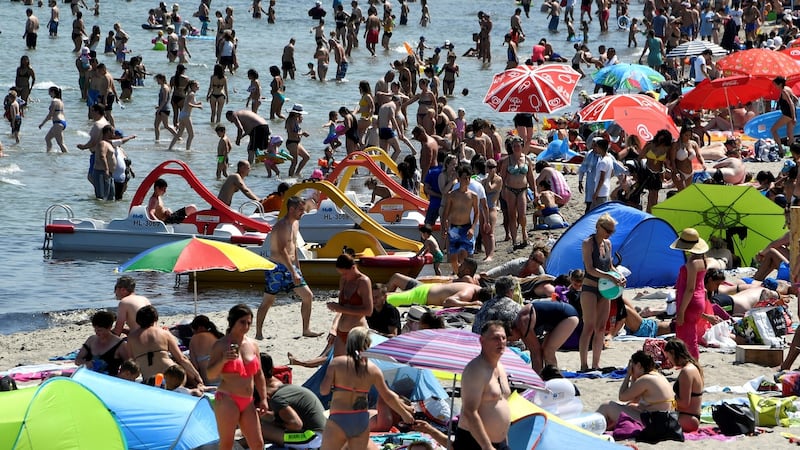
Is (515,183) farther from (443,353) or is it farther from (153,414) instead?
(153,414)

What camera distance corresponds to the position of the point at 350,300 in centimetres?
921

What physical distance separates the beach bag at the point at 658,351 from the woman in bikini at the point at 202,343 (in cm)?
308

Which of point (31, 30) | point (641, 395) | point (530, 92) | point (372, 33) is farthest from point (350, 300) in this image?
point (372, 33)

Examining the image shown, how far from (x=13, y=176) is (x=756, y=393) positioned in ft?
52.2

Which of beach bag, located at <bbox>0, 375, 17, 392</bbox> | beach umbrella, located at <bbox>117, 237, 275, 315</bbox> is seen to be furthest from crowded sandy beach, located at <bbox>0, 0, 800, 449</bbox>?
beach bag, located at <bbox>0, 375, 17, 392</bbox>

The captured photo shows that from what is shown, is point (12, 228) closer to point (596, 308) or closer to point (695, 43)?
point (596, 308)

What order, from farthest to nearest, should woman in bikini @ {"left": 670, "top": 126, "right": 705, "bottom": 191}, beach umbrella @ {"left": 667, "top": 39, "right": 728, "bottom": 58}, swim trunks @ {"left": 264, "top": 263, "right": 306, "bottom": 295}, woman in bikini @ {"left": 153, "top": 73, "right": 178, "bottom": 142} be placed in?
beach umbrella @ {"left": 667, "top": 39, "right": 728, "bottom": 58}, woman in bikini @ {"left": 153, "top": 73, "right": 178, "bottom": 142}, woman in bikini @ {"left": 670, "top": 126, "right": 705, "bottom": 191}, swim trunks @ {"left": 264, "top": 263, "right": 306, "bottom": 295}

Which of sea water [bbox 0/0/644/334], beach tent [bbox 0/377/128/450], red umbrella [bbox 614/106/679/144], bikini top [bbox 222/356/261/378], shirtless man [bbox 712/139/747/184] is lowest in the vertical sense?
sea water [bbox 0/0/644/334]

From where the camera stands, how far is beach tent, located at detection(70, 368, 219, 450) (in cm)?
710

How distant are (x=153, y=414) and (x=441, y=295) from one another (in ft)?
15.6

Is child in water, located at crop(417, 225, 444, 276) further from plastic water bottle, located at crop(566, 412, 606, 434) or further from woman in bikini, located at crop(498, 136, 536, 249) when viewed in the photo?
plastic water bottle, located at crop(566, 412, 606, 434)

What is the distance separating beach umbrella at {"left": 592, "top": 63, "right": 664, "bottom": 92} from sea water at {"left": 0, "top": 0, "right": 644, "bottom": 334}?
458 centimetres

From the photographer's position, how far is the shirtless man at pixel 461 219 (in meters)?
13.1

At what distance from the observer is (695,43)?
2692 cm
